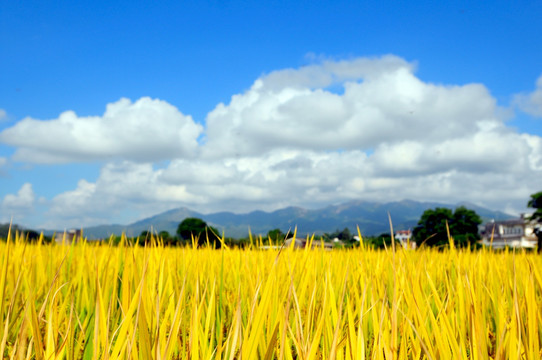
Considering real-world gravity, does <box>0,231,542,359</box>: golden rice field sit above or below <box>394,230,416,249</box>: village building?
below

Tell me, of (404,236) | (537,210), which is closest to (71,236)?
(404,236)

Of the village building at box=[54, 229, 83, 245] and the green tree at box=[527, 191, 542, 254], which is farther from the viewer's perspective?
the green tree at box=[527, 191, 542, 254]

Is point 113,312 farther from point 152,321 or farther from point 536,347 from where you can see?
point 536,347

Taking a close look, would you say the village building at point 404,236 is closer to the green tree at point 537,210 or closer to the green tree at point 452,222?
the green tree at point 537,210

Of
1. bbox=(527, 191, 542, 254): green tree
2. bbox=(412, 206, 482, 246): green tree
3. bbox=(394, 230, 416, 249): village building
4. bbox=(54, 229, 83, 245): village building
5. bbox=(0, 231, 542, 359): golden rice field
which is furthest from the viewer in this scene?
bbox=(412, 206, 482, 246): green tree

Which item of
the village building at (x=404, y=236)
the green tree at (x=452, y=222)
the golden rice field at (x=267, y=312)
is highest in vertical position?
the green tree at (x=452, y=222)

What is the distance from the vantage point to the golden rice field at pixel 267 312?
1191mm

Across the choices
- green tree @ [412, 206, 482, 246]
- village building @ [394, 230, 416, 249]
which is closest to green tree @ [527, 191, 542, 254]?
green tree @ [412, 206, 482, 246]

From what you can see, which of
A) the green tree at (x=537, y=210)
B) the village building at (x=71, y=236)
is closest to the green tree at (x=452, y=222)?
the green tree at (x=537, y=210)

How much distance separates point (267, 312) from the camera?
1.74 metres

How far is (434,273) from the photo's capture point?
3.61 meters

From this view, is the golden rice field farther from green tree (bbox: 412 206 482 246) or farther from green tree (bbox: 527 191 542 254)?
green tree (bbox: 412 206 482 246)

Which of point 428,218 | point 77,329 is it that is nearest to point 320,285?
point 77,329

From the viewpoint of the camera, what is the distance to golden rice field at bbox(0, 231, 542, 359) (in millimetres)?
1191
